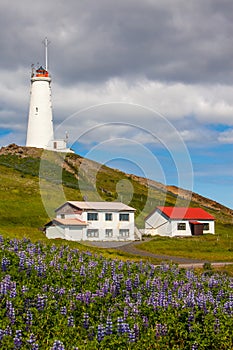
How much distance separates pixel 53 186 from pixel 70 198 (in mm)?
9170

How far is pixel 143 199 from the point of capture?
112062 millimetres

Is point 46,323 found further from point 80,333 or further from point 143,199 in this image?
point 143,199

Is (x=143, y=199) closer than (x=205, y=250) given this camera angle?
No

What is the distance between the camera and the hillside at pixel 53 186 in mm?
77500

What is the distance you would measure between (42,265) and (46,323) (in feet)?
17.5

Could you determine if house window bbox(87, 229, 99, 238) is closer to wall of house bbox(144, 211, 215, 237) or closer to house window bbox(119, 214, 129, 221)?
house window bbox(119, 214, 129, 221)

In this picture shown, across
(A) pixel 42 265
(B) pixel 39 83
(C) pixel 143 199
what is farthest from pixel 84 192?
(A) pixel 42 265

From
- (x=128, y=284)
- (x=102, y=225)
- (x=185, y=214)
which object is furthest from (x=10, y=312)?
(x=185, y=214)

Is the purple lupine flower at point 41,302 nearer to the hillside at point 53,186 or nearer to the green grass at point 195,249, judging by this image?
the green grass at point 195,249

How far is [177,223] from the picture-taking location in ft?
282

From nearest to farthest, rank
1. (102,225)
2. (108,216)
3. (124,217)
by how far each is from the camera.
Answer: (102,225) < (108,216) < (124,217)

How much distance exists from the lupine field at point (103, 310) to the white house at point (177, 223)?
66.6 metres

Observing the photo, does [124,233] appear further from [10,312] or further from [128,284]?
[10,312]

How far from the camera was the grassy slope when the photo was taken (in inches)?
2335
